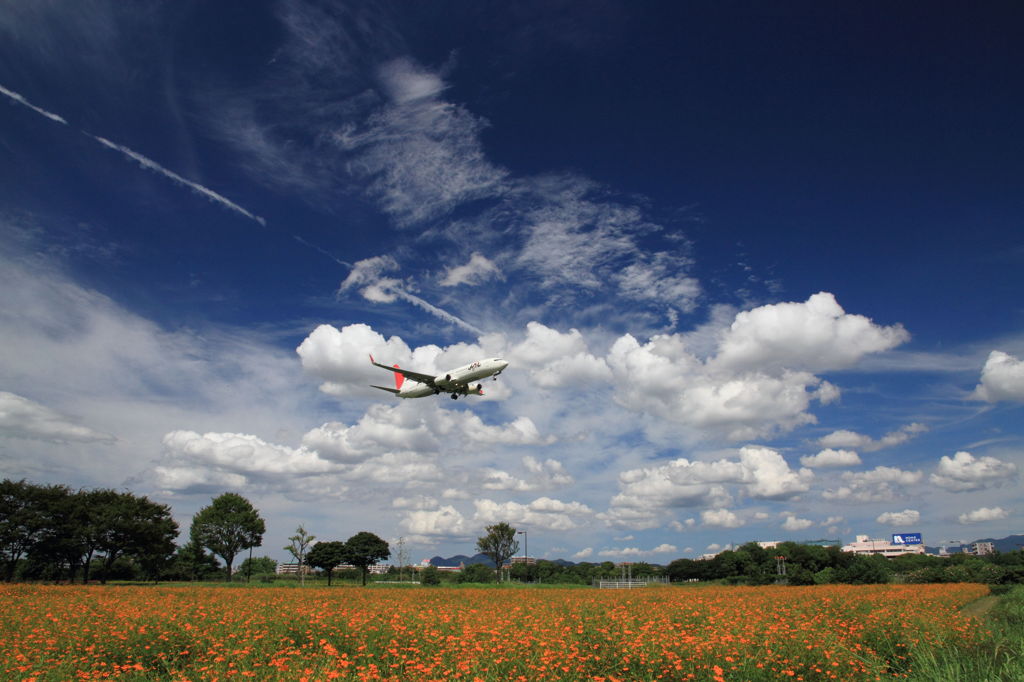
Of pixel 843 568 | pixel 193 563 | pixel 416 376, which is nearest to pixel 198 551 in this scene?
pixel 193 563

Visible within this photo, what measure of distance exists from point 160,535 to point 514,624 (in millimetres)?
66504

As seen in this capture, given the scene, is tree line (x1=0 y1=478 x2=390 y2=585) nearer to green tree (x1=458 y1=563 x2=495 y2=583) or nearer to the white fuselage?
green tree (x1=458 y1=563 x2=495 y2=583)

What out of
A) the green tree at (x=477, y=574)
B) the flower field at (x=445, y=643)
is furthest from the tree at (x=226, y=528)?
the flower field at (x=445, y=643)

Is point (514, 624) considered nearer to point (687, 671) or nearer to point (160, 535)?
point (687, 671)

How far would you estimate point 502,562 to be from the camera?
97812 mm

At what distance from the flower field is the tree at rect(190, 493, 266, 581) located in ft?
200

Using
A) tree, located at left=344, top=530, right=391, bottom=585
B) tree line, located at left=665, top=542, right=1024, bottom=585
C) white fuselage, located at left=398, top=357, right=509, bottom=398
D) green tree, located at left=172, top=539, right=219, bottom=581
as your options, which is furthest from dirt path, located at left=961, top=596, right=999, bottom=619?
green tree, located at left=172, top=539, right=219, bottom=581

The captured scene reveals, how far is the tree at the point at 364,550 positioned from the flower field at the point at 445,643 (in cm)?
6943

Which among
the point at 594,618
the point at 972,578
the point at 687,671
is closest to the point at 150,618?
the point at 594,618

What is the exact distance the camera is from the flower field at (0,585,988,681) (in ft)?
40.7

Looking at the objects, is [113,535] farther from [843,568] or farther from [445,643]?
[843,568]

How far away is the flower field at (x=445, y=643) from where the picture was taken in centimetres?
1241

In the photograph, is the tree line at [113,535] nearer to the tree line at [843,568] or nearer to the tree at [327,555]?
the tree at [327,555]

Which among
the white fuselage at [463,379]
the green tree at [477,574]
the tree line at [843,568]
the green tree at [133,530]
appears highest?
the white fuselage at [463,379]
